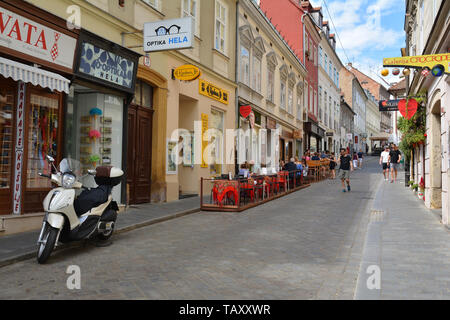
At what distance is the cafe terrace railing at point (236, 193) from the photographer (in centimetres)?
1145

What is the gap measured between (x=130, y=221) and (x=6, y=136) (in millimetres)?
2958

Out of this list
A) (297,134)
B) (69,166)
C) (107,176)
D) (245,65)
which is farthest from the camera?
(297,134)

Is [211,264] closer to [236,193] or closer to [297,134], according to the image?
[236,193]

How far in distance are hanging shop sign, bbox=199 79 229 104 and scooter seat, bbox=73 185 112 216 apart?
8290mm

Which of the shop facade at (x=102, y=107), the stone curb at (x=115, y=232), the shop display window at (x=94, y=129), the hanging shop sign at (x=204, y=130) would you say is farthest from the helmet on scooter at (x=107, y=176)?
the hanging shop sign at (x=204, y=130)

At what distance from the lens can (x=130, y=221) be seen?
8.86 meters

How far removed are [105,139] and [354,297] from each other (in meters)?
7.73

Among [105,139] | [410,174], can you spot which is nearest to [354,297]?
[105,139]

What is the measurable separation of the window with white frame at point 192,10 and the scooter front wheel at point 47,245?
30.9 feet

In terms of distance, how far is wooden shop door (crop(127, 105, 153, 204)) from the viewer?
1137cm

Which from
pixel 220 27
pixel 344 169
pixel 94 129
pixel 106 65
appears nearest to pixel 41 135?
pixel 94 129

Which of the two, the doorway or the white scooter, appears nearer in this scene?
the white scooter

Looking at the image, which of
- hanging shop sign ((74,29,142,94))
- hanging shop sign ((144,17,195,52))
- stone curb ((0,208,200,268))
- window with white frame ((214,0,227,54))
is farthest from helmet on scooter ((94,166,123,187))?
window with white frame ((214,0,227,54))

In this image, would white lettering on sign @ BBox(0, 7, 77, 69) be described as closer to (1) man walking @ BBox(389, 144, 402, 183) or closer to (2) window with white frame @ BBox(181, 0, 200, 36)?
(2) window with white frame @ BBox(181, 0, 200, 36)
